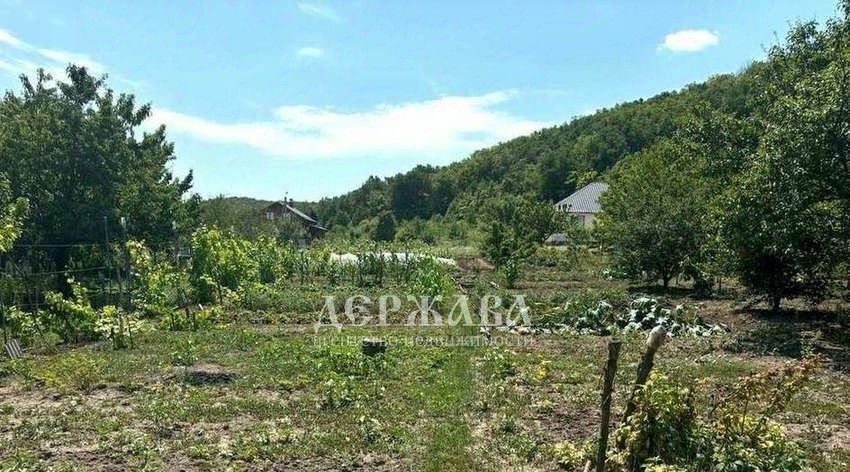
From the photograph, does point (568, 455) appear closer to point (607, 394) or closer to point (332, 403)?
point (607, 394)

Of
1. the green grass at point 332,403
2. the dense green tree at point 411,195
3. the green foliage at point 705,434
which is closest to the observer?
the green foliage at point 705,434

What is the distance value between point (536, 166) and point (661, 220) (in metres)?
80.1

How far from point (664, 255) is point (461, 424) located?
14456mm

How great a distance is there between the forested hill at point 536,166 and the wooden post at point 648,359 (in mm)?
68903

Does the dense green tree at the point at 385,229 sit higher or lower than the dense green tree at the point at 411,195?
lower

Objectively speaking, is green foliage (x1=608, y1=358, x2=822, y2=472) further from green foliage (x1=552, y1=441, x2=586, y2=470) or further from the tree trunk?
the tree trunk

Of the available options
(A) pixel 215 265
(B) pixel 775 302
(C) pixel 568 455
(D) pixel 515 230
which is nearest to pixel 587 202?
(D) pixel 515 230

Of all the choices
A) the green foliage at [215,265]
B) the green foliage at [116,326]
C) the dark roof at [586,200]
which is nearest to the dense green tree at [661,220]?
the green foliage at [215,265]

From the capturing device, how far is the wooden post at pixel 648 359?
4.37 meters

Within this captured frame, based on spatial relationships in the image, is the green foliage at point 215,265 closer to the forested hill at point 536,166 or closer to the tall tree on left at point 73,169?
the tall tree on left at point 73,169

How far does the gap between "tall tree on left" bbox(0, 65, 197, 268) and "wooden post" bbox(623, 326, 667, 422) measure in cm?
1854

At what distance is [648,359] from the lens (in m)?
4.57

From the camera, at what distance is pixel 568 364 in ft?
31.7

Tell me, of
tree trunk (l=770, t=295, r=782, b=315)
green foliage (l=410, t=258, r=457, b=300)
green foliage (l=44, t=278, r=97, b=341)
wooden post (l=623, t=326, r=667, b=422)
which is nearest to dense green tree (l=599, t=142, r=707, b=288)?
tree trunk (l=770, t=295, r=782, b=315)
